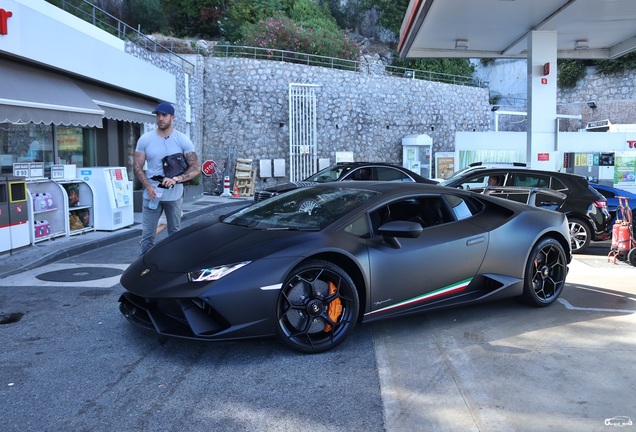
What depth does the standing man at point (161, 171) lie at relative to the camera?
6.25m

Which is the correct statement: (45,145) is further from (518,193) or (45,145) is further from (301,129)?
(301,129)

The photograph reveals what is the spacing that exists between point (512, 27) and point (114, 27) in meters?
10.6

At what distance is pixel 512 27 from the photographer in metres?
13.4

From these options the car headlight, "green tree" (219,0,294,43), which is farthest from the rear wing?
"green tree" (219,0,294,43)

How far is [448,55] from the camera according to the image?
53.5 feet

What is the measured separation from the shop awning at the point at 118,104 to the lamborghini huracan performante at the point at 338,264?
28.3ft

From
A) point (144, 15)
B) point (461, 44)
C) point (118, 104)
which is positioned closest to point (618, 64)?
point (461, 44)

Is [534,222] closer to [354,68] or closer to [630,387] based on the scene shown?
[630,387]

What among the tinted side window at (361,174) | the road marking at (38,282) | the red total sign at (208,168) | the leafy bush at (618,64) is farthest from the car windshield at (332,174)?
the leafy bush at (618,64)

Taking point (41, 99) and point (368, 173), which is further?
point (368, 173)

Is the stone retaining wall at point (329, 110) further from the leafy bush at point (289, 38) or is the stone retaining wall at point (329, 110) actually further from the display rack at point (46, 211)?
the display rack at point (46, 211)

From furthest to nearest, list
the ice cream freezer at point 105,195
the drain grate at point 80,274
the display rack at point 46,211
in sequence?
the ice cream freezer at point 105,195 < the display rack at point 46,211 < the drain grate at point 80,274

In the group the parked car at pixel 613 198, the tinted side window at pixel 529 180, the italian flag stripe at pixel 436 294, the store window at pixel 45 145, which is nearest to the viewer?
the italian flag stripe at pixel 436 294

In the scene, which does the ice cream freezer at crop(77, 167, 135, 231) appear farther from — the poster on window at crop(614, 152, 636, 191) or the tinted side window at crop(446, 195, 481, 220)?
the poster on window at crop(614, 152, 636, 191)
